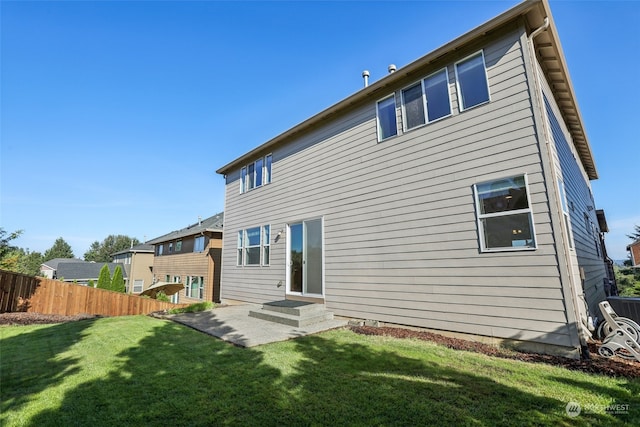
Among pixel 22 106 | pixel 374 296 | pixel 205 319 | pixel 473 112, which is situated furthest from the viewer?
pixel 22 106

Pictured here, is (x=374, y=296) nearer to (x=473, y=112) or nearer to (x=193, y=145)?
(x=473, y=112)

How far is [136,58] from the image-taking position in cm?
1009

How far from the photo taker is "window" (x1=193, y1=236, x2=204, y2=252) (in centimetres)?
1834

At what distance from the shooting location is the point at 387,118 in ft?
23.3

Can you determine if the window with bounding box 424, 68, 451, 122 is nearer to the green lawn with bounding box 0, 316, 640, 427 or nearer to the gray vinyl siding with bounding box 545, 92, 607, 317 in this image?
the gray vinyl siding with bounding box 545, 92, 607, 317

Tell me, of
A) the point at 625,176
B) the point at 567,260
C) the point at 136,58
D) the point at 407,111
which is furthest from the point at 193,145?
the point at 625,176

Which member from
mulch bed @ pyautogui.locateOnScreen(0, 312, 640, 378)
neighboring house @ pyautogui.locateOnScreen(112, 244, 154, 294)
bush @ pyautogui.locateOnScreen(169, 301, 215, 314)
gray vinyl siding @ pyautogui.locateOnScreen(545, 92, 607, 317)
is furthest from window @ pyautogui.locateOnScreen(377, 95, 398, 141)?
neighboring house @ pyautogui.locateOnScreen(112, 244, 154, 294)

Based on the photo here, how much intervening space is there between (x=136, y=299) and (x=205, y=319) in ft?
18.6

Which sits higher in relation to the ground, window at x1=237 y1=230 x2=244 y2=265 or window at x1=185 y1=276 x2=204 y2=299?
window at x1=237 y1=230 x2=244 y2=265

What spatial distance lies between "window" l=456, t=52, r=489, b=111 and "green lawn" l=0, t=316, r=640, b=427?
15.3 ft

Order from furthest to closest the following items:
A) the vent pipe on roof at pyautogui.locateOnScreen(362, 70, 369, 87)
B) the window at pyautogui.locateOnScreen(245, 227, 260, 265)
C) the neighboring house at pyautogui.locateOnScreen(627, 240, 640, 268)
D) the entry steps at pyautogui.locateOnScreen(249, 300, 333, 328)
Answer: the neighboring house at pyautogui.locateOnScreen(627, 240, 640, 268), the window at pyautogui.locateOnScreen(245, 227, 260, 265), the vent pipe on roof at pyautogui.locateOnScreen(362, 70, 369, 87), the entry steps at pyautogui.locateOnScreen(249, 300, 333, 328)

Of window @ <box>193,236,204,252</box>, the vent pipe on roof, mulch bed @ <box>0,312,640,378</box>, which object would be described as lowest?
mulch bed @ <box>0,312,640,378</box>

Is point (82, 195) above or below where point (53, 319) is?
above

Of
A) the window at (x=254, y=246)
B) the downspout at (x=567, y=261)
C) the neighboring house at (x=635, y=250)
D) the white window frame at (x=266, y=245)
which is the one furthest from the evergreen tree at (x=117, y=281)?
the neighboring house at (x=635, y=250)
